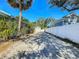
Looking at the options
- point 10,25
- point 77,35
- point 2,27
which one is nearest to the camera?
point 77,35

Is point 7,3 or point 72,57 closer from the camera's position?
point 72,57

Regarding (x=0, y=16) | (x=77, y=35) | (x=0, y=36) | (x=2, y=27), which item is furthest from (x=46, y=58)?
(x=0, y=16)

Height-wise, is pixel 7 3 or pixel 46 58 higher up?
pixel 7 3

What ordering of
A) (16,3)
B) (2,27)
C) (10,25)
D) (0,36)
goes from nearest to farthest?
(0,36), (2,27), (10,25), (16,3)

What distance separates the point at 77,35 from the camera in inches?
576

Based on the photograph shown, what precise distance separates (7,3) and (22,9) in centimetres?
233

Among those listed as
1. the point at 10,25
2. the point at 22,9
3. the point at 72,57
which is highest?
the point at 22,9

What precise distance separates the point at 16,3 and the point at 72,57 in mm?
19387

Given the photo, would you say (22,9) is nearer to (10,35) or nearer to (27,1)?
(27,1)

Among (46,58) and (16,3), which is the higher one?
(16,3)

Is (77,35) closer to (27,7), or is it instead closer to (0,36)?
(0,36)

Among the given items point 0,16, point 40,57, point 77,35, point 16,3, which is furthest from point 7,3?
point 40,57

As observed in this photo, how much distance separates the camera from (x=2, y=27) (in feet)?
63.7

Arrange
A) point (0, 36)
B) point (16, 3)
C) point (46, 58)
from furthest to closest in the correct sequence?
point (16, 3), point (0, 36), point (46, 58)
